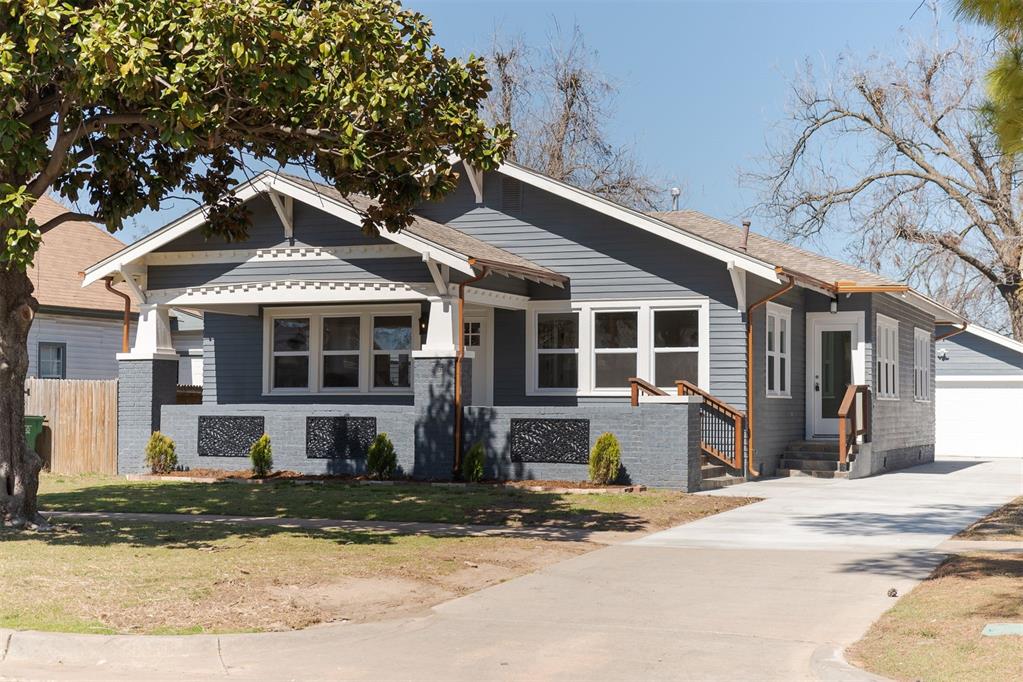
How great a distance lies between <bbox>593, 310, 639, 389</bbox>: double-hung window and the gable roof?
1.08 m

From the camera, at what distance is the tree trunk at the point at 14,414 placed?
43.2ft

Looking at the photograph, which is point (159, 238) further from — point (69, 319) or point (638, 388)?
point (69, 319)

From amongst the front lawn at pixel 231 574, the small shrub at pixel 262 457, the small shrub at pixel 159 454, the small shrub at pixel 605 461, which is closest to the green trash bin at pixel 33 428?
the small shrub at pixel 159 454

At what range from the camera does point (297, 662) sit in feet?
25.7

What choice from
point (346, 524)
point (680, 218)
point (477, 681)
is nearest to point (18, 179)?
point (346, 524)

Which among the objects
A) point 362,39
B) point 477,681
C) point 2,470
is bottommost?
point 477,681

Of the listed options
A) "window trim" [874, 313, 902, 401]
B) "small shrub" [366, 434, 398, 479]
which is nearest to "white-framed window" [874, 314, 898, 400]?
"window trim" [874, 313, 902, 401]

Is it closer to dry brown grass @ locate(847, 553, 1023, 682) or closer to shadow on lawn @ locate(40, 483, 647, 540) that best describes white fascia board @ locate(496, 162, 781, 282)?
shadow on lawn @ locate(40, 483, 647, 540)

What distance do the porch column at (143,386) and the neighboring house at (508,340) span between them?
0.13 ft

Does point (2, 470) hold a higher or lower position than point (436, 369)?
lower

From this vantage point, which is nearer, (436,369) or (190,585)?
(190,585)

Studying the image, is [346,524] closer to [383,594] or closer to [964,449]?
[383,594]

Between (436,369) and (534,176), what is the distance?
4.54m

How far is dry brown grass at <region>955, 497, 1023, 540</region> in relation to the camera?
1354 cm
